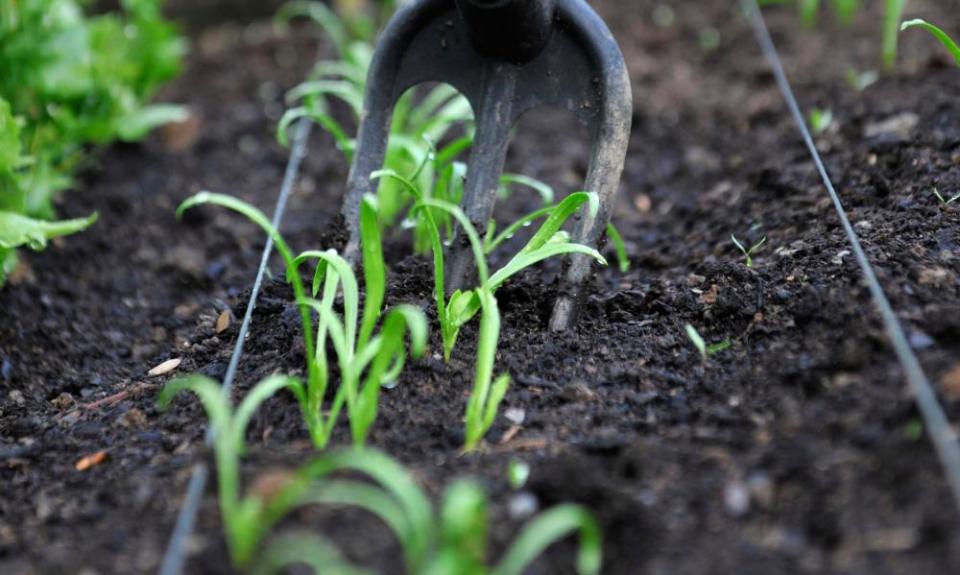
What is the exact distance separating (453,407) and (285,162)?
163cm

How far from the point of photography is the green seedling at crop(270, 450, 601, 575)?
3.39ft

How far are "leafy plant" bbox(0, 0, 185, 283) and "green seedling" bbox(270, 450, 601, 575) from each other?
110 cm

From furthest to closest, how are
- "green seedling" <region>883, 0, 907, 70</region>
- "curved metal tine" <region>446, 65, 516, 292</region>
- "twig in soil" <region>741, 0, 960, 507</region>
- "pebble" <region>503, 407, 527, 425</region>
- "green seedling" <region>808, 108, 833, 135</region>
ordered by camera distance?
"green seedling" <region>883, 0, 907, 70</region>, "green seedling" <region>808, 108, 833, 135</region>, "curved metal tine" <region>446, 65, 516, 292</region>, "pebble" <region>503, 407, 527, 425</region>, "twig in soil" <region>741, 0, 960, 507</region>

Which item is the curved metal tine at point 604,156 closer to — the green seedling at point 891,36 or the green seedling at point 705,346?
the green seedling at point 705,346

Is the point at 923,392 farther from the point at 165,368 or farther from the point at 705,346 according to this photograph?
the point at 165,368

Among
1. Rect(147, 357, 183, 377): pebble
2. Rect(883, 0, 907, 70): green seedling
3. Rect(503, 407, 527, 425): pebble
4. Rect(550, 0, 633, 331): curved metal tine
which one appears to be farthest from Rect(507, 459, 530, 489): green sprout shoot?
Rect(883, 0, 907, 70): green seedling

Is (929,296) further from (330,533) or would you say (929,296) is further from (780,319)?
(330,533)

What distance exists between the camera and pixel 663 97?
313 cm

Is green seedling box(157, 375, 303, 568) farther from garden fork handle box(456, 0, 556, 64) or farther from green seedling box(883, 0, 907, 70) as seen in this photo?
green seedling box(883, 0, 907, 70)

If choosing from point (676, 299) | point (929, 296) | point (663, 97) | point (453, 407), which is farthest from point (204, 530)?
point (663, 97)

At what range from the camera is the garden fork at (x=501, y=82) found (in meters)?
1.76

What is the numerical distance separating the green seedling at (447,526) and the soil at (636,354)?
1.3 inches

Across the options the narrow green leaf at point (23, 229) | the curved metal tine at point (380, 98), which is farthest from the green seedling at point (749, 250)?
the narrow green leaf at point (23, 229)

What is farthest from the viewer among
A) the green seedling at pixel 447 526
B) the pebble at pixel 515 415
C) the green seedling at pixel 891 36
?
the green seedling at pixel 891 36
